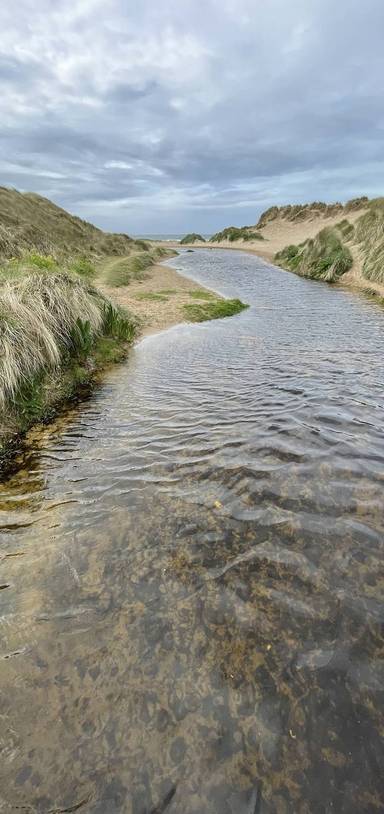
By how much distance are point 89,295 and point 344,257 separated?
1917 cm

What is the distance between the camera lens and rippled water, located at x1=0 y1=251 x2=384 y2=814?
1937mm

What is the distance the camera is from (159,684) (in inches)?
92.7

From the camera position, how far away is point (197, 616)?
2748 millimetres

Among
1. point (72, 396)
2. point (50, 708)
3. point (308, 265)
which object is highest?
point (308, 265)

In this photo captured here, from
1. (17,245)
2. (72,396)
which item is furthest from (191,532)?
(17,245)

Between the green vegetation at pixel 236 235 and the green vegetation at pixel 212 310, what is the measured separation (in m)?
52.6

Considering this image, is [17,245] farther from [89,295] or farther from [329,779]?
[329,779]

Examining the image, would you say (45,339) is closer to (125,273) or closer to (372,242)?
(125,273)

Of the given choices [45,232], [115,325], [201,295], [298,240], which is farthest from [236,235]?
[115,325]

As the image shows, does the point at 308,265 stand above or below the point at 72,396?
above

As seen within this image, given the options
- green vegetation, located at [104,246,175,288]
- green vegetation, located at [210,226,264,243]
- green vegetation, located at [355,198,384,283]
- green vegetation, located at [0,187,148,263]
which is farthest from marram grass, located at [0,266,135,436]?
green vegetation, located at [210,226,264,243]

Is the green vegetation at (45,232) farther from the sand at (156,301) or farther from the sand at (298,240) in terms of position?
the sand at (298,240)

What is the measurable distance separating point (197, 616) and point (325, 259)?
2602cm

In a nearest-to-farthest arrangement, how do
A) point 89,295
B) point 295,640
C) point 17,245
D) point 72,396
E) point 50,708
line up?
point 50,708 → point 295,640 → point 72,396 → point 89,295 → point 17,245
